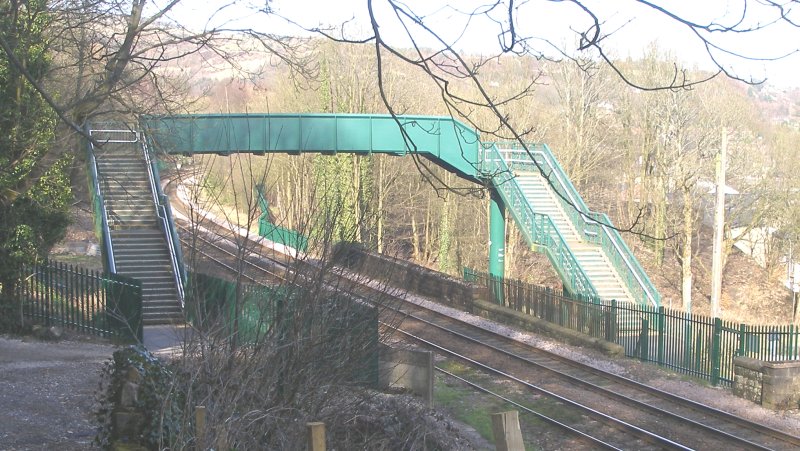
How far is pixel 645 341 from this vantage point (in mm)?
19062

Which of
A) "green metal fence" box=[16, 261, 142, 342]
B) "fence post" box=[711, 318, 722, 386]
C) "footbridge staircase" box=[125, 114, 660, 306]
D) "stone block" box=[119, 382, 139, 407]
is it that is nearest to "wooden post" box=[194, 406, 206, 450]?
"stone block" box=[119, 382, 139, 407]

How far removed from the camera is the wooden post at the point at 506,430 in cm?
435

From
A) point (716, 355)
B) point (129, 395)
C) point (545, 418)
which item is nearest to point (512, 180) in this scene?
point (716, 355)

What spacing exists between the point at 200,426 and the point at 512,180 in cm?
1968

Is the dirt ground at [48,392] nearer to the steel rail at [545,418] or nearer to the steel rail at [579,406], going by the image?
the steel rail at [545,418]

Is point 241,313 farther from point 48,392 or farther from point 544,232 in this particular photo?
point 544,232

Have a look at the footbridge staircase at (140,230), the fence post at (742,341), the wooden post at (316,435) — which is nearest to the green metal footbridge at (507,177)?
the footbridge staircase at (140,230)

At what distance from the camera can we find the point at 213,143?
2697cm

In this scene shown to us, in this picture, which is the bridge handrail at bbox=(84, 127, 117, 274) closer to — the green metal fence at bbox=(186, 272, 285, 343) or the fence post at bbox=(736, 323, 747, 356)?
the green metal fence at bbox=(186, 272, 285, 343)

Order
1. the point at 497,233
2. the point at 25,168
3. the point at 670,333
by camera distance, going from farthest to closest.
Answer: the point at 497,233, the point at 670,333, the point at 25,168

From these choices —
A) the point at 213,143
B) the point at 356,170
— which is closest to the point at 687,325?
the point at 213,143

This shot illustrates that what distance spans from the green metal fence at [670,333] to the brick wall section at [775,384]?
1.67 feet

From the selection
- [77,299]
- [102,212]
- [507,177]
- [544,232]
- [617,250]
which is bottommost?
A: [77,299]

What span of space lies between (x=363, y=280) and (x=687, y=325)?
979 centimetres
